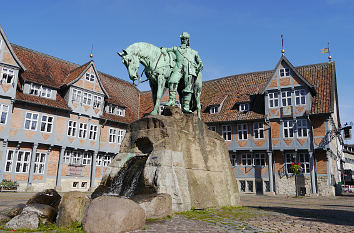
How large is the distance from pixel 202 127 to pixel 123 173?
9.39 feet

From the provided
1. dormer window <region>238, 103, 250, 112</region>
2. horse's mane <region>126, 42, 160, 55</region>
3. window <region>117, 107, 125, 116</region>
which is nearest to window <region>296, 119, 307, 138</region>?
dormer window <region>238, 103, 250, 112</region>

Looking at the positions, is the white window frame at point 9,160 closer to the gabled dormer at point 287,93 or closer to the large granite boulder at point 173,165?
the large granite boulder at point 173,165

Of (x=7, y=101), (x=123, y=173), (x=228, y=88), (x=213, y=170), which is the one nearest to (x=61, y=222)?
(x=123, y=173)

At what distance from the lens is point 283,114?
28.4m

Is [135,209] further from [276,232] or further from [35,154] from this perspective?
[35,154]

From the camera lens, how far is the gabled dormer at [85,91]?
28.4m

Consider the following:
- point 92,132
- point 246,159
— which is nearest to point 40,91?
point 92,132

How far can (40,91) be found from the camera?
2630cm

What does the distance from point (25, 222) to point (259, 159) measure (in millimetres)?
26096

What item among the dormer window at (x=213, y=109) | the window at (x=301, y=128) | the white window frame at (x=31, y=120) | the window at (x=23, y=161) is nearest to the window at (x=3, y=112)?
the white window frame at (x=31, y=120)

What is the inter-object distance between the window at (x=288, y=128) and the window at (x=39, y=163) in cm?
2175

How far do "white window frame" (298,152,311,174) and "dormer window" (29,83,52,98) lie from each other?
2333 cm

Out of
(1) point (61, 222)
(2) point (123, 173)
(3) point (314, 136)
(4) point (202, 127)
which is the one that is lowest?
(1) point (61, 222)

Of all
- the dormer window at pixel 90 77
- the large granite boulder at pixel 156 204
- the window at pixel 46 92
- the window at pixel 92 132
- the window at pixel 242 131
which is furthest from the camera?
the window at pixel 242 131
